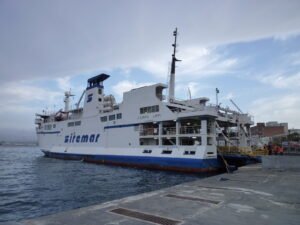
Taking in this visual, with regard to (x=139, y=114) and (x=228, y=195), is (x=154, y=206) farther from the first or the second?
(x=139, y=114)

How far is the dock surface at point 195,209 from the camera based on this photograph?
18.2 feet

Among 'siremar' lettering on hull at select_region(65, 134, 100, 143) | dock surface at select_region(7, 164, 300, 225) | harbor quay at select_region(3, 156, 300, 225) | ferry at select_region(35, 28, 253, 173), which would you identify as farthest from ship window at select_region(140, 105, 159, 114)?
dock surface at select_region(7, 164, 300, 225)

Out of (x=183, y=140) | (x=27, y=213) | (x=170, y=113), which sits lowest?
(x=27, y=213)

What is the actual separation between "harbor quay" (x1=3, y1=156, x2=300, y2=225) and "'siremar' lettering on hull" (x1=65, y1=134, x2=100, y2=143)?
27.2 m

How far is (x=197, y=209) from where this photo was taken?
6461mm

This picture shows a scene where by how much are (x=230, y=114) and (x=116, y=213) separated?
2458cm

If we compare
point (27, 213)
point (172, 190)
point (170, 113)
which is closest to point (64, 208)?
point (27, 213)

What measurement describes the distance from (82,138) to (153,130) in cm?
1449

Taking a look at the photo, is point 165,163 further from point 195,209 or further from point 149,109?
point 195,209

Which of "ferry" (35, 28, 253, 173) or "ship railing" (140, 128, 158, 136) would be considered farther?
"ship railing" (140, 128, 158, 136)

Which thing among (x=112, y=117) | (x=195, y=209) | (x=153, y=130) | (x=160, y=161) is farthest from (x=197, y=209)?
(x=112, y=117)

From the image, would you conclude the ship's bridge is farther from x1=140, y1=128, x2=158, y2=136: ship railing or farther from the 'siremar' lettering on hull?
x1=140, y1=128, x2=158, y2=136: ship railing

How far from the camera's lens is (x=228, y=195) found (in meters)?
8.20

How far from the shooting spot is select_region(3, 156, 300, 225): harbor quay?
18.2 ft
